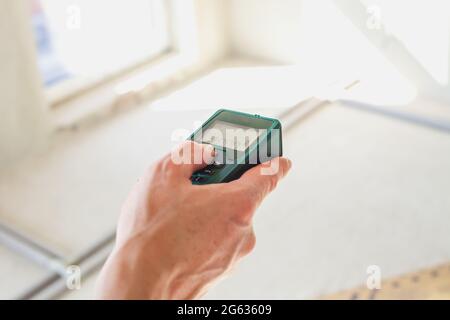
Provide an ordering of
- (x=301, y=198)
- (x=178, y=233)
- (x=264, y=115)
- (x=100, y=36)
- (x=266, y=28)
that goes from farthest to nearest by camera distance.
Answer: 1. (x=266, y=28)
2. (x=100, y=36)
3. (x=264, y=115)
4. (x=301, y=198)
5. (x=178, y=233)

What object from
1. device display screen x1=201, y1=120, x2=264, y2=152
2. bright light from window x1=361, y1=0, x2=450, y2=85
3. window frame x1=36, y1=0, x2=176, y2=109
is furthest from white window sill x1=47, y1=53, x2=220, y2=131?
device display screen x1=201, y1=120, x2=264, y2=152

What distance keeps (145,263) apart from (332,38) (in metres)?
1.37

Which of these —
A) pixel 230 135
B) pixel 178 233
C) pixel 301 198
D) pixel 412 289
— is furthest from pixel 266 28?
pixel 178 233

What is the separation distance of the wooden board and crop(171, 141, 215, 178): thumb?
1.79ft

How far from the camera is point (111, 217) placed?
1275 millimetres

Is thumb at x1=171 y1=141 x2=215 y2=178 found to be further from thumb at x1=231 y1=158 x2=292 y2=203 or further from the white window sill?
the white window sill

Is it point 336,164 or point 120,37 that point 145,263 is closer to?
point 336,164

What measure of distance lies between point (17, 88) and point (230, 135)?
96 centimetres

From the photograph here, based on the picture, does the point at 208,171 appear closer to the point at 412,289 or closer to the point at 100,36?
the point at 412,289

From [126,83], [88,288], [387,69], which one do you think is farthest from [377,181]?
[126,83]

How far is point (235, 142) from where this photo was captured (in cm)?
62

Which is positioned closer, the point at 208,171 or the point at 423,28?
the point at 208,171

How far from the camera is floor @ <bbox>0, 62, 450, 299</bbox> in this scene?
1111mm

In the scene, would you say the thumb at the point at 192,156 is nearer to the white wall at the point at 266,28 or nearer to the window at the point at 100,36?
the window at the point at 100,36
